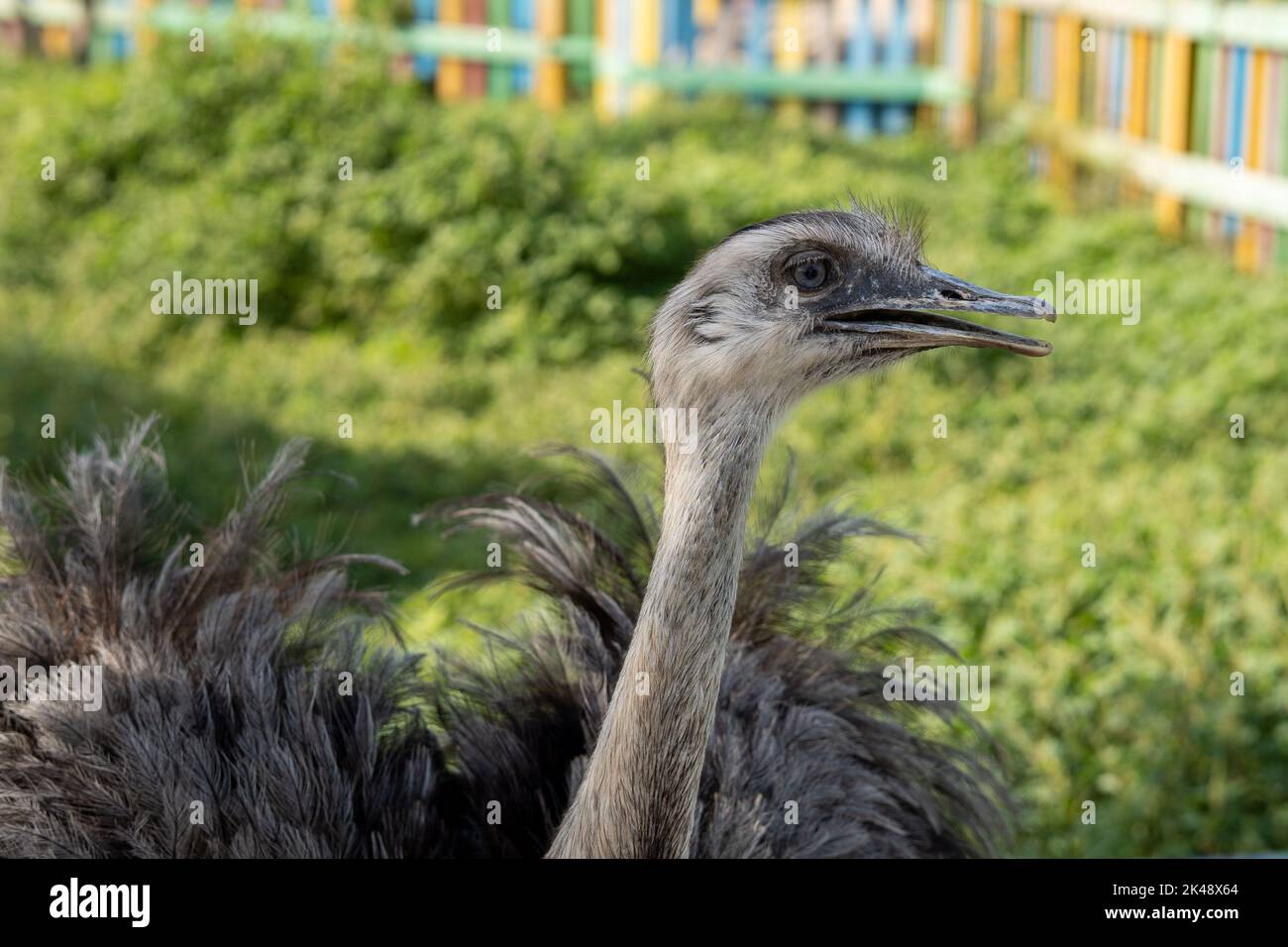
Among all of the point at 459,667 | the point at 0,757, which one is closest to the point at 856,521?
the point at 459,667

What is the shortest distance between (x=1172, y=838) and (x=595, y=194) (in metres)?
4.48

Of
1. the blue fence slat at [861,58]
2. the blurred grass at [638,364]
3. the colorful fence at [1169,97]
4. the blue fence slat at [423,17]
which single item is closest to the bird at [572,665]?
the blurred grass at [638,364]

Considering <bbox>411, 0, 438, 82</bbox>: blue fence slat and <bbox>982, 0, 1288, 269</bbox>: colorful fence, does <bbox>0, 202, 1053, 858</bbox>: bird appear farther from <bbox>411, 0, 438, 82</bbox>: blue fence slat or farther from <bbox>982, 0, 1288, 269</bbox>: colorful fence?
<bbox>411, 0, 438, 82</bbox>: blue fence slat

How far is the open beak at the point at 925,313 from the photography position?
8.58ft

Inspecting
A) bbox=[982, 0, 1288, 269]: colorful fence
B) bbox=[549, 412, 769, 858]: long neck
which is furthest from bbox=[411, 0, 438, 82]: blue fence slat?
bbox=[549, 412, 769, 858]: long neck

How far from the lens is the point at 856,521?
142 inches

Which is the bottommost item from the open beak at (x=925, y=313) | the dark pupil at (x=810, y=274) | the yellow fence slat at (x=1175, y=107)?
the open beak at (x=925, y=313)

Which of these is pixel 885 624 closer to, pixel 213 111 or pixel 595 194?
pixel 595 194

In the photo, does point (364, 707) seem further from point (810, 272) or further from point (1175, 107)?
point (1175, 107)

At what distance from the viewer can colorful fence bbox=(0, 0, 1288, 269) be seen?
9.04 metres
